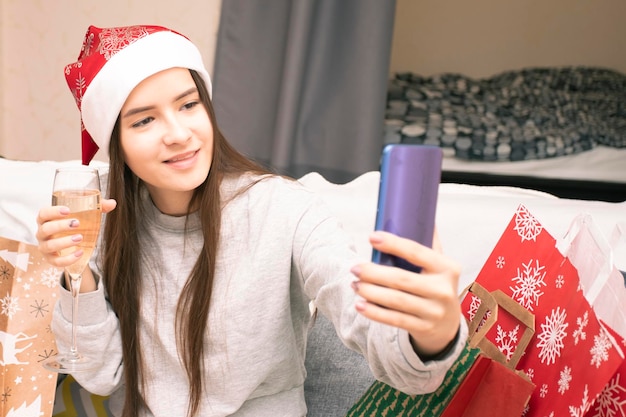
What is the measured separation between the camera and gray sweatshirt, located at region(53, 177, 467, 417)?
1.28 metres

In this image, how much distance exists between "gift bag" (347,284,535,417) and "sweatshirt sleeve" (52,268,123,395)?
0.56 meters

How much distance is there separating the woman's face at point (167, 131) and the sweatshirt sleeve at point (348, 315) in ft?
0.72

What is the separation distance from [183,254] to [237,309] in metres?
0.16

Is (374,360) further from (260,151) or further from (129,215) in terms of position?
(260,151)

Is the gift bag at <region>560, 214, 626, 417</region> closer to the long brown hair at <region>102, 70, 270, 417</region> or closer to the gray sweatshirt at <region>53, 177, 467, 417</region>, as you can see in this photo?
the gray sweatshirt at <region>53, 177, 467, 417</region>

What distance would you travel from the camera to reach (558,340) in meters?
1.01

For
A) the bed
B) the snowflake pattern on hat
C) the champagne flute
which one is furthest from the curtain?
the champagne flute

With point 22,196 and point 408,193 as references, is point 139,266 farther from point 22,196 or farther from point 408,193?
point 408,193

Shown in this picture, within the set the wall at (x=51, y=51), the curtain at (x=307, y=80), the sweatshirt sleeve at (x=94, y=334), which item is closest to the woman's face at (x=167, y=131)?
the sweatshirt sleeve at (x=94, y=334)

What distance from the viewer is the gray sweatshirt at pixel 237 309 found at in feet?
4.21

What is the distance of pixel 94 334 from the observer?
52.6 inches

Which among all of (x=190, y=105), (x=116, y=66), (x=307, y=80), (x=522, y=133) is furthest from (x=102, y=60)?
(x=522, y=133)

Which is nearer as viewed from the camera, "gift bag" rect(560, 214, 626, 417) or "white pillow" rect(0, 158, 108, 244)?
"gift bag" rect(560, 214, 626, 417)

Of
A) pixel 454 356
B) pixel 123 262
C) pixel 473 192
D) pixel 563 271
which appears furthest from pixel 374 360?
pixel 473 192
